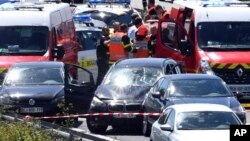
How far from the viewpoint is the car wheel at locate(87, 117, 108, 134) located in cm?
2447

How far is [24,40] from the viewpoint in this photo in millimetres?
31250

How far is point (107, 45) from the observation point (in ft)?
113

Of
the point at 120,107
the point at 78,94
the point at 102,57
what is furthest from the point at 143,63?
the point at 102,57

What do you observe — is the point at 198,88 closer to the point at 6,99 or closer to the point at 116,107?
the point at 116,107

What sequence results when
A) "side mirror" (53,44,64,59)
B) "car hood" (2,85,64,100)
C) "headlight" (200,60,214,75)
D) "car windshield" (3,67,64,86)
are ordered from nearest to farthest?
1. "car hood" (2,85,64,100)
2. "car windshield" (3,67,64,86)
3. "headlight" (200,60,214,75)
4. "side mirror" (53,44,64,59)

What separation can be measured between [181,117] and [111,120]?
542 centimetres

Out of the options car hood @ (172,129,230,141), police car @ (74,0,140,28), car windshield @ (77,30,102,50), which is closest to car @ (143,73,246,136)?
car hood @ (172,129,230,141)

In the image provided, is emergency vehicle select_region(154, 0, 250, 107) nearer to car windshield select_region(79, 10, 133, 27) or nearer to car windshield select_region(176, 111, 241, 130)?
car windshield select_region(176, 111, 241, 130)

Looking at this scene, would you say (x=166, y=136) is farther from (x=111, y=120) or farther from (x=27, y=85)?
(x=27, y=85)

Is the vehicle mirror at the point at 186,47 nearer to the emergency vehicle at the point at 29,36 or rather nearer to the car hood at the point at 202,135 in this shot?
the emergency vehicle at the point at 29,36

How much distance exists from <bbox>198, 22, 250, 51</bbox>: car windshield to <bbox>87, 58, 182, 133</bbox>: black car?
382 centimetres

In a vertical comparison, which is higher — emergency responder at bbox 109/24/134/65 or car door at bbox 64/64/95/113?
car door at bbox 64/64/95/113

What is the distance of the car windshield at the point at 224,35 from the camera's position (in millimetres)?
30406

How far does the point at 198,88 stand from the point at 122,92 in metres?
2.19
